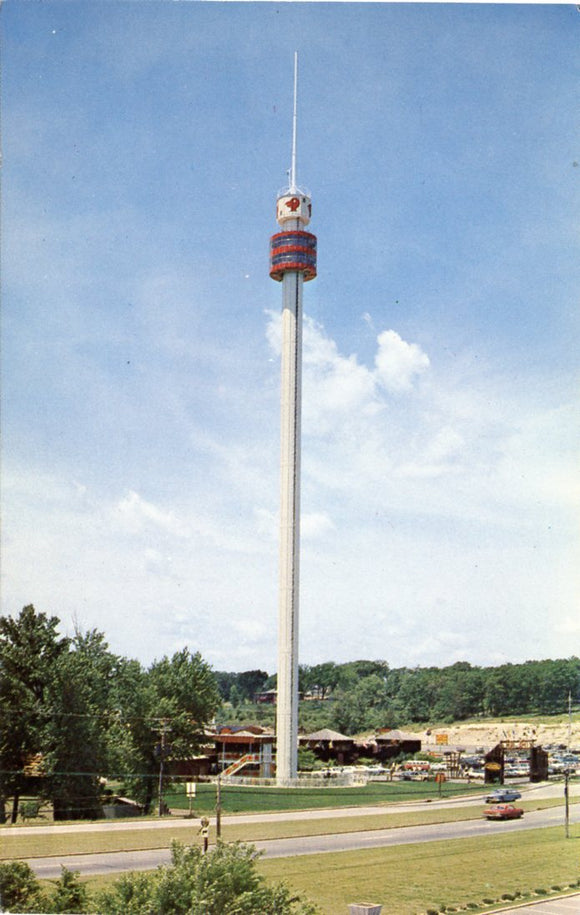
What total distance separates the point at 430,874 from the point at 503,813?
22138 mm

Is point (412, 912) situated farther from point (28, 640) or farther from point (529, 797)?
point (529, 797)

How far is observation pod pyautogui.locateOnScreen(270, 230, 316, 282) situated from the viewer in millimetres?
91312

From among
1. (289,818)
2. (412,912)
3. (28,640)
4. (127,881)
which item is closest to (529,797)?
(289,818)

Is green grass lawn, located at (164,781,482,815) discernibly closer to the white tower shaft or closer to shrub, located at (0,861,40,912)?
the white tower shaft

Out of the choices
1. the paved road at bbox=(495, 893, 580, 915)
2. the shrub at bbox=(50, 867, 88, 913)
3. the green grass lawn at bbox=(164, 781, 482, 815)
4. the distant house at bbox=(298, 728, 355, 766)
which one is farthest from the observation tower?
the shrub at bbox=(50, 867, 88, 913)

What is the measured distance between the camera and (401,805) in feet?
207

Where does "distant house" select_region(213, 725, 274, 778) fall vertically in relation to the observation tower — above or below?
below

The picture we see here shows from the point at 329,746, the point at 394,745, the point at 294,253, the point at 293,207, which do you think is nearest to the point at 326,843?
the point at 329,746

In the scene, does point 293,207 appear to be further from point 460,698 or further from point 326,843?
point 460,698

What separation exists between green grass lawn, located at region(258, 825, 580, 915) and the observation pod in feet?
209

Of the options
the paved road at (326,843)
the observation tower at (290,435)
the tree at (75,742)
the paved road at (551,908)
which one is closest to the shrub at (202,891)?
the paved road at (326,843)

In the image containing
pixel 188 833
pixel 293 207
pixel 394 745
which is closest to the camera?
pixel 188 833

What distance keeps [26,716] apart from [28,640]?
22.3 ft

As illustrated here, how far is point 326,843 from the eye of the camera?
41281mm
